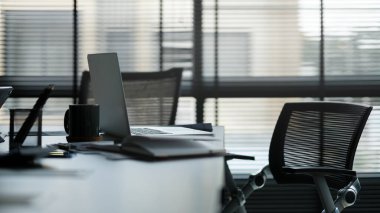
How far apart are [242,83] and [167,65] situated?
21.0 inches

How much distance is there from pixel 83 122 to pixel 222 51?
2.01 m

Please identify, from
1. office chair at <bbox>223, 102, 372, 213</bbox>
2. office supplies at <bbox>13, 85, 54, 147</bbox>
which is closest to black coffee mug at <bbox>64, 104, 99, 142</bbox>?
office supplies at <bbox>13, 85, 54, 147</bbox>

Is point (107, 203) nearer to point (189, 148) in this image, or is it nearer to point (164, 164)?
point (164, 164)

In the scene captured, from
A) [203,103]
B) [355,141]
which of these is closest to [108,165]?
[355,141]

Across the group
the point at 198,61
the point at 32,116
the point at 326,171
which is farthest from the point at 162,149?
the point at 198,61

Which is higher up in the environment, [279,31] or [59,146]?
[279,31]

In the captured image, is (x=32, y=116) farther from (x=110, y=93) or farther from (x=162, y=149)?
(x=162, y=149)

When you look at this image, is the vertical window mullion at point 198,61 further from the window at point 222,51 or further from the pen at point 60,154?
the pen at point 60,154

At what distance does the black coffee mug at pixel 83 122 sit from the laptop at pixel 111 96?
66 millimetres

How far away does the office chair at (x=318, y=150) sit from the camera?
2.44 metres

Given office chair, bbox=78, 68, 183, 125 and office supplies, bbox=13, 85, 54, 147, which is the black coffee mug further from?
office chair, bbox=78, 68, 183, 125

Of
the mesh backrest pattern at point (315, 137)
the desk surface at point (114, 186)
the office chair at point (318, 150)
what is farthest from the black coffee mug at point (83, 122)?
the mesh backrest pattern at point (315, 137)

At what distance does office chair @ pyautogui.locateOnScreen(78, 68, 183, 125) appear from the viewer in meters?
3.16

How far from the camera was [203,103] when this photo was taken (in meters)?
3.85
